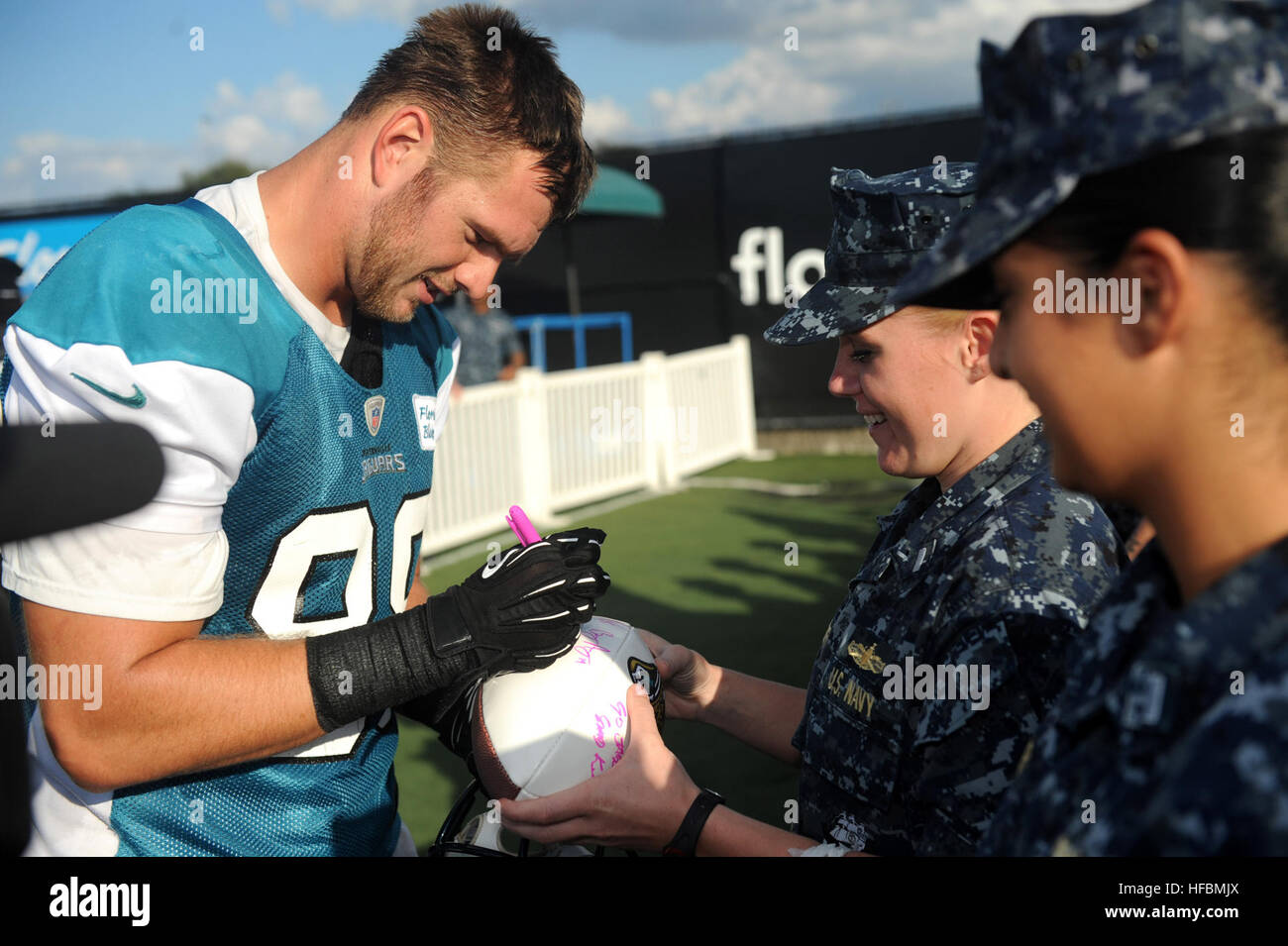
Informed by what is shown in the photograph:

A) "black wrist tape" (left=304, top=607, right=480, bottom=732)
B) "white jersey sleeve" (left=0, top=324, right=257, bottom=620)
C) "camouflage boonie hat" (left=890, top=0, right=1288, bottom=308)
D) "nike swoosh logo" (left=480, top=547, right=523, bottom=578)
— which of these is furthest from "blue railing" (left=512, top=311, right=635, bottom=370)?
"camouflage boonie hat" (left=890, top=0, right=1288, bottom=308)

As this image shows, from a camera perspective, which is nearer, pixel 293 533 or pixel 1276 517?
pixel 1276 517

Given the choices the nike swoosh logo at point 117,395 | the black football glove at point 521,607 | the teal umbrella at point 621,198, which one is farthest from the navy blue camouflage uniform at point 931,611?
the teal umbrella at point 621,198

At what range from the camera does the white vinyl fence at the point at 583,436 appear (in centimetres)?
988

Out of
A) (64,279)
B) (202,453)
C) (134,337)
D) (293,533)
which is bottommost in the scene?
(293,533)

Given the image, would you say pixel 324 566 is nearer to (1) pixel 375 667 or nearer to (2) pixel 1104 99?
(1) pixel 375 667

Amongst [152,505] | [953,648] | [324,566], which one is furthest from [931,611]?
[152,505]

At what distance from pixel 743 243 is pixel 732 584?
24.5 ft

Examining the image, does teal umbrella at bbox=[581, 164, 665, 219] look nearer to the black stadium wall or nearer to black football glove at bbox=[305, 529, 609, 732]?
the black stadium wall

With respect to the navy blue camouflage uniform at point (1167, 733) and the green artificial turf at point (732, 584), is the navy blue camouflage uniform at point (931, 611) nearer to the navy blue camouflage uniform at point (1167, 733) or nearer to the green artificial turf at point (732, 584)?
the navy blue camouflage uniform at point (1167, 733)

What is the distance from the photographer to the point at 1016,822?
1143 millimetres

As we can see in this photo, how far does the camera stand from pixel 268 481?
77.0 inches
